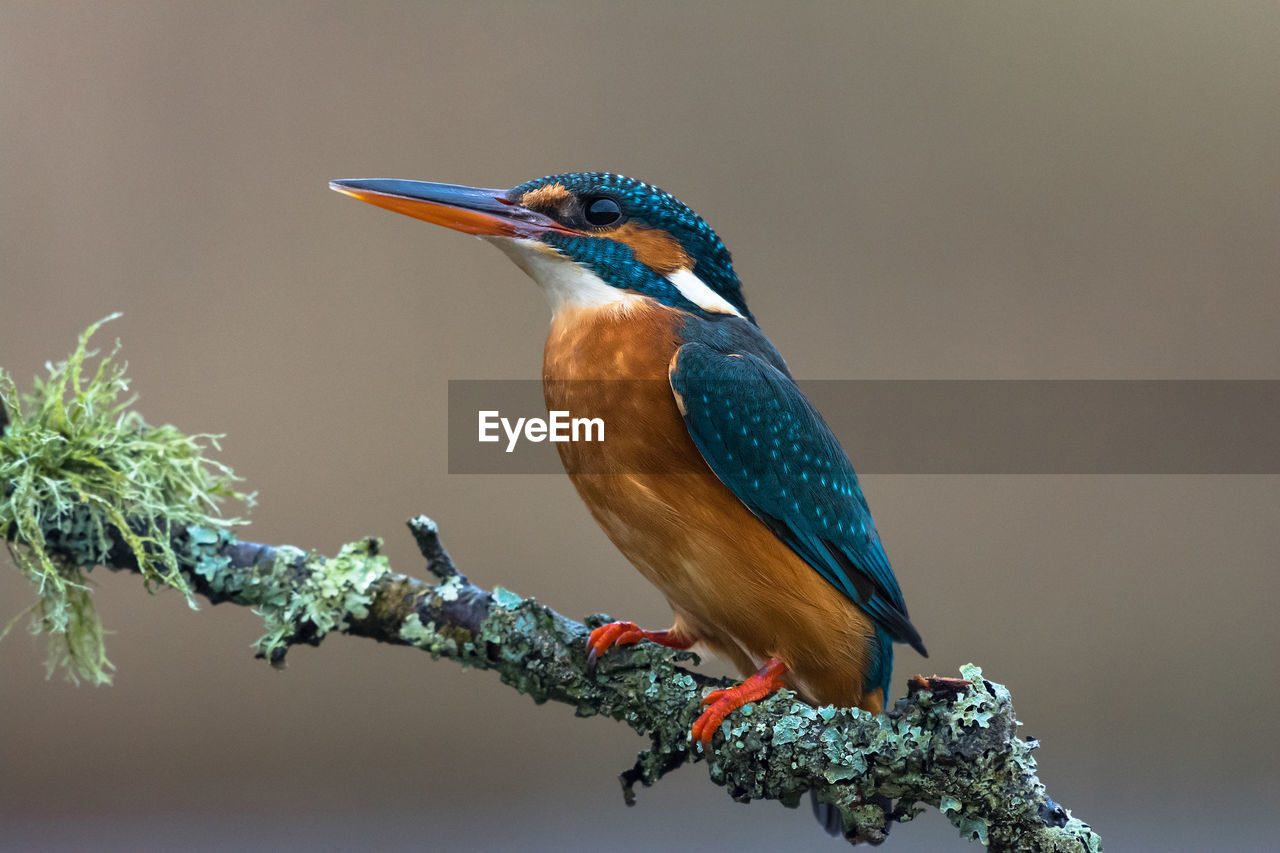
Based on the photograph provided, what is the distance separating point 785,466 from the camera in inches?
45.4

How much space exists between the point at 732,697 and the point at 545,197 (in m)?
0.60

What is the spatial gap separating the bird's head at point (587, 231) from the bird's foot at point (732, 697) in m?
0.43

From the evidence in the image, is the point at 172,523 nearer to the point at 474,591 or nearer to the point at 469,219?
the point at 474,591

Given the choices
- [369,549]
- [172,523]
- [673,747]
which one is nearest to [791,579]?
[673,747]

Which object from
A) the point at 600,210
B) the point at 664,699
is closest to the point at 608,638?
the point at 664,699

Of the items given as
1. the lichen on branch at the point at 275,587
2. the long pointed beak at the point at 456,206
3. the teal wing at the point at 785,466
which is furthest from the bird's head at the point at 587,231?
the lichen on branch at the point at 275,587

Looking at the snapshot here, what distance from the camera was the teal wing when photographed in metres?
1.12

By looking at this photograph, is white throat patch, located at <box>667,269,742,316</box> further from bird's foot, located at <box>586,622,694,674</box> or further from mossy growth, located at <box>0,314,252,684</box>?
mossy growth, located at <box>0,314,252,684</box>

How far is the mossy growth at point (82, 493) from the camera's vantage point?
1086 mm

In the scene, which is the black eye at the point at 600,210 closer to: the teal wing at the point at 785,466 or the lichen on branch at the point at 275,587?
the teal wing at the point at 785,466

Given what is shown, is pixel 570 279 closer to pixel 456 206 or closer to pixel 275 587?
pixel 456 206

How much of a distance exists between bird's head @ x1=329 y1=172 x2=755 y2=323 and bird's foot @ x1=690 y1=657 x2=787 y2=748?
43 cm

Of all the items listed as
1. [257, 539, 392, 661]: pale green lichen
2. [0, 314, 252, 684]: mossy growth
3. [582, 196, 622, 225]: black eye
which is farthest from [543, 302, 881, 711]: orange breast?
[0, 314, 252, 684]: mossy growth

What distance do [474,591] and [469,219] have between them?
416mm
